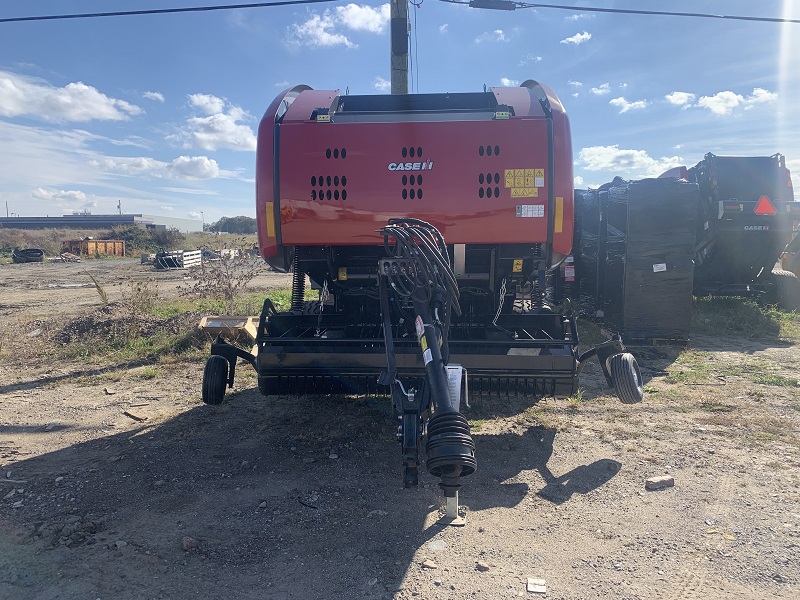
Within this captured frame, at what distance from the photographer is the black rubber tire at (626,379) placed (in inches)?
149

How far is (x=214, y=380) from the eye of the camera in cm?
411

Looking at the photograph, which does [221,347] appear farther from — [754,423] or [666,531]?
[754,423]

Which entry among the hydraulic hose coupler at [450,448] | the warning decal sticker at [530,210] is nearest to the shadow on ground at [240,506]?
the hydraulic hose coupler at [450,448]

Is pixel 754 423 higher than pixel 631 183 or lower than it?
lower

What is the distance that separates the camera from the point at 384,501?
131 inches

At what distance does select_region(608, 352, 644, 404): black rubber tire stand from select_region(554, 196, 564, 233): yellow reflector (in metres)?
1.02

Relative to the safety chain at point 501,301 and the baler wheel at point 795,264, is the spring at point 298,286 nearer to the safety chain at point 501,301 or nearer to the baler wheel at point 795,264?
the safety chain at point 501,301

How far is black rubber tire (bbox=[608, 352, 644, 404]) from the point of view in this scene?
3781mm

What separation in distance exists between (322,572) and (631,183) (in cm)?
690

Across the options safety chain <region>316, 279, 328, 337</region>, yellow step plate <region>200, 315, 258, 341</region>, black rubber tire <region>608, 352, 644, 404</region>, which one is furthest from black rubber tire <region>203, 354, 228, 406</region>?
yellow step plate <region>200, 315, 258, 341</region>

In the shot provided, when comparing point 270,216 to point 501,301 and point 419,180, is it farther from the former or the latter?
point 501,301

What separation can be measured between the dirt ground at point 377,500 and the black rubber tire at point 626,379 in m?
0.50

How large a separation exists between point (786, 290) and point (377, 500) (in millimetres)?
10197

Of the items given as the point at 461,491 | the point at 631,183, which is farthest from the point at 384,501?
the point at 631,183
